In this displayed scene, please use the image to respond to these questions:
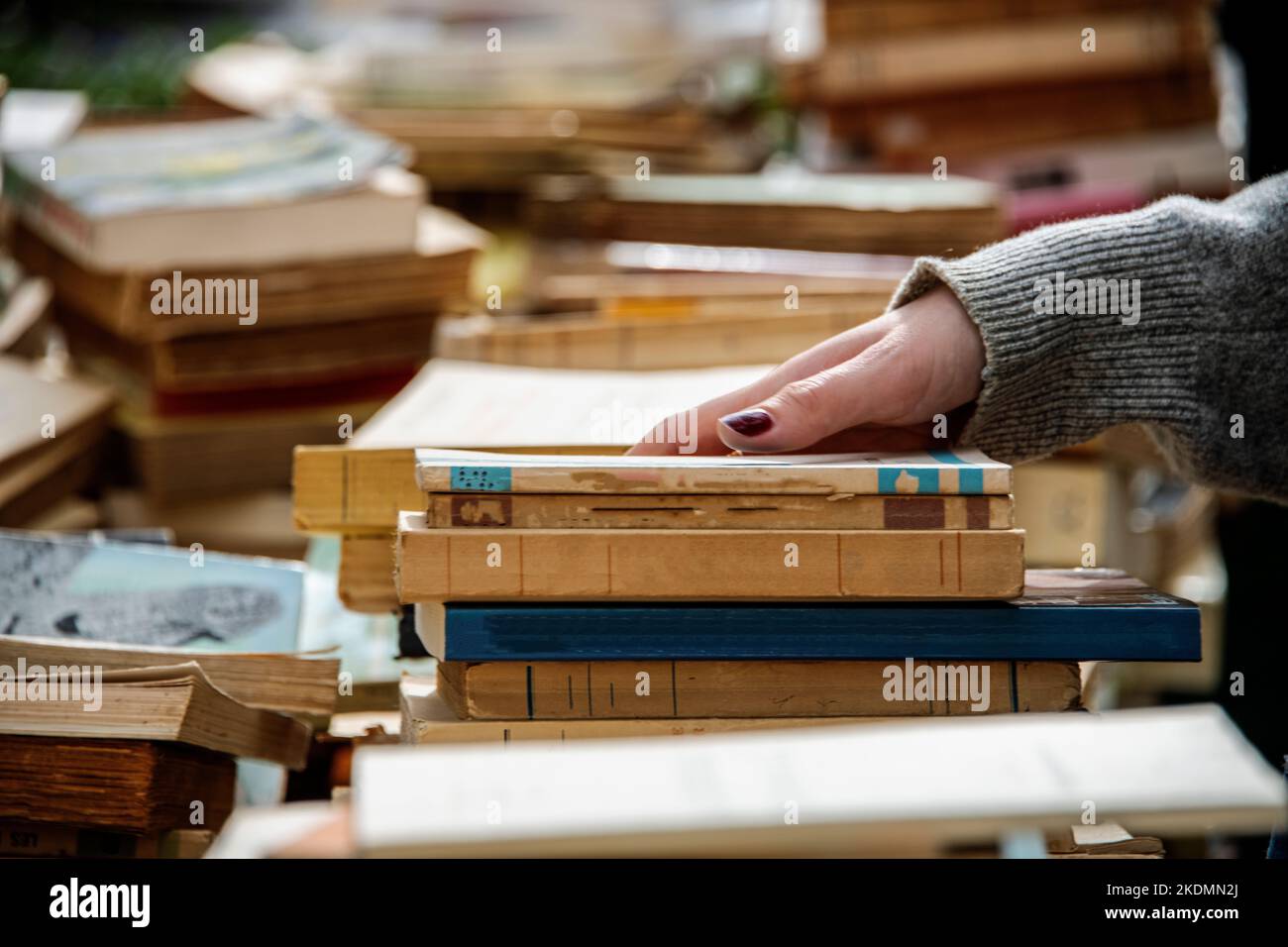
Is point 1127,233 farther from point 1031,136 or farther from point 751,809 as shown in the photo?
point 1031,136

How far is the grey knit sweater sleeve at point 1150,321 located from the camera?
40.9 inches

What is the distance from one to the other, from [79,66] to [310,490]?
287 centimetres

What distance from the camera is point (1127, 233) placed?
1.05m

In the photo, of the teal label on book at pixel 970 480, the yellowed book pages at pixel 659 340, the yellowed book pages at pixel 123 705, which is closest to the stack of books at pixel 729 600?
the teal label on book at pixel 970 480

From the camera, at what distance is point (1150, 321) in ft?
3.42

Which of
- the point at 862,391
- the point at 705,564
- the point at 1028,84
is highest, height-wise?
the point at 1028,84

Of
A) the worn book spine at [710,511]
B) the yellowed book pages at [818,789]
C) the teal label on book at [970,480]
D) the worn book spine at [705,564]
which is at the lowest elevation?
the yellowed book pages at [818,789]

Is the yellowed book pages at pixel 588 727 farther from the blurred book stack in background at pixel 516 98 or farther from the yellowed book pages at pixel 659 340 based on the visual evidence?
the blurred book stack in background at pixel 516 98

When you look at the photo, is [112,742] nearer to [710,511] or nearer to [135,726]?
[135,726]

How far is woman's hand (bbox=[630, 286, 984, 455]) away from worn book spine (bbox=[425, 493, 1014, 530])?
0.12 meters

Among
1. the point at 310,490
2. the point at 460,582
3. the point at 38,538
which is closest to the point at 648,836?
the point at 460,582

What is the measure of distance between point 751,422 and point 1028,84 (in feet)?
6.32

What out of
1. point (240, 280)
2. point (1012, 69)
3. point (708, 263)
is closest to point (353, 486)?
point (240, 280)
